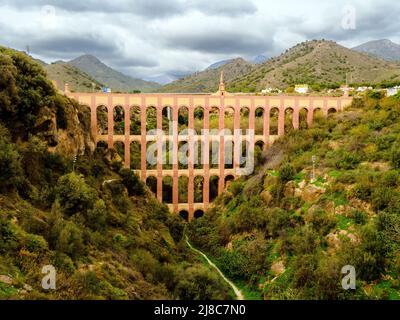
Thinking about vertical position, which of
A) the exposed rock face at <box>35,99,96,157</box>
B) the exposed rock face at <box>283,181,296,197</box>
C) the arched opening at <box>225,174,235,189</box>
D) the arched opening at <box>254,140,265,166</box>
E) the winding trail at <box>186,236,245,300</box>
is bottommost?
the winding trail at <box>186,236,245,300</box>

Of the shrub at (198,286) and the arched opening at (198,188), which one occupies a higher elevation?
the arched opening at (198,188)

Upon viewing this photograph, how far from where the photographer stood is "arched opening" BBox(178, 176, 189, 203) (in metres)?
39.4

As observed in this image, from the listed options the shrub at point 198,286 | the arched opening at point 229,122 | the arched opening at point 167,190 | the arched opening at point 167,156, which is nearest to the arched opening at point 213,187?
the arched opening at point 167,190

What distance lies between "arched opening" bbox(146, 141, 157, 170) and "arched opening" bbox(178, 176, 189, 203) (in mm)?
3500

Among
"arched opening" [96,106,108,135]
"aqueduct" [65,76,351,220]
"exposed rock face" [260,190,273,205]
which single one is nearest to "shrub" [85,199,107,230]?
"exposed rock face" [260,190,273,205]

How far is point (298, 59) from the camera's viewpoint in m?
99.4

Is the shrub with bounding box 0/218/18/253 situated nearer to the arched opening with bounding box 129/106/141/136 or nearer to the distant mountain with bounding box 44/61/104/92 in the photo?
the arched opening with bounding box 129/106/141/136

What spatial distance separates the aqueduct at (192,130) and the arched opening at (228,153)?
127 millimetres

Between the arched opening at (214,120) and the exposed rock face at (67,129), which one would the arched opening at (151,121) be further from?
the exposed rock face at (67,129)

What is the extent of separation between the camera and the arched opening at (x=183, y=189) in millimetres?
39438

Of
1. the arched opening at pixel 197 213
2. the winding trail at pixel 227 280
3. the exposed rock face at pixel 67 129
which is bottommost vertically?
the winding trail at pixel 227 280

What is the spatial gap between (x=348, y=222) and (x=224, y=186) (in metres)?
16.7

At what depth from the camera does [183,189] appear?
134ft

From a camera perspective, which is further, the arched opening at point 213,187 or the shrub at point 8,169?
the arched opening at point 213,187
